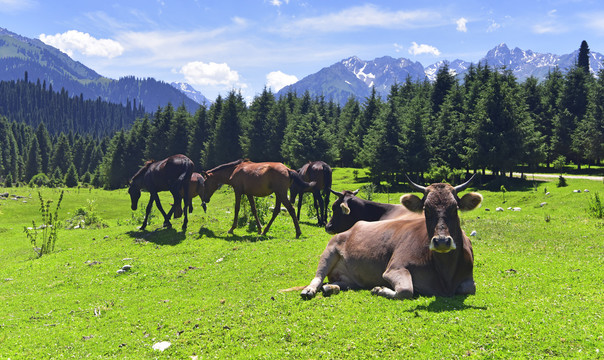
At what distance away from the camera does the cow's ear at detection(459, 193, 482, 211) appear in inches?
286

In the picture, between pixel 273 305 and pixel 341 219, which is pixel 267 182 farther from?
pixel 273 305

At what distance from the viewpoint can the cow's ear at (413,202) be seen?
310 inches

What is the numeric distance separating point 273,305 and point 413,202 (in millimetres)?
3551

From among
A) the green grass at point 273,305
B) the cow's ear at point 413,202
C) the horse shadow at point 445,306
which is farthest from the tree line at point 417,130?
the horse shadow at point 445,306

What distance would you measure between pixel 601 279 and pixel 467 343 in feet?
18.4

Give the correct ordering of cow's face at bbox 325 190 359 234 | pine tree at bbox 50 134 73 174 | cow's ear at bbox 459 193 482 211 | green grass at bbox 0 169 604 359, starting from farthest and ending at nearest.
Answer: pine tree at bbox 50 134 73 174
cow's face at bbox 325 190 359 234
cow's ear at bbox 459 193 482 211
green grass at bbox 0 169 604 359

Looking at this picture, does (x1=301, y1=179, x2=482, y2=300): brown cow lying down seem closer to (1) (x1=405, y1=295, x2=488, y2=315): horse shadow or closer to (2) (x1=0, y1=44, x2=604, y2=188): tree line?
(1) (x1=405, y1=295, x2=488, y2=315): horse shadow

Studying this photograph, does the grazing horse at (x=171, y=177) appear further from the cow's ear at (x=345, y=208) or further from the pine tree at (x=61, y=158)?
the pine tree at (x=61, y=158)

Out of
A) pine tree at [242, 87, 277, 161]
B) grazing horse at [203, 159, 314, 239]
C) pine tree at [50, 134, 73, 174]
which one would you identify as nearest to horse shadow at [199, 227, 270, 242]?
grazing horse at [203, 159, 314, 239]

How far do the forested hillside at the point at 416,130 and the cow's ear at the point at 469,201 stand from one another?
3975 centimetres

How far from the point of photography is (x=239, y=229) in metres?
19.8

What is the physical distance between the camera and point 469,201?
290 inches

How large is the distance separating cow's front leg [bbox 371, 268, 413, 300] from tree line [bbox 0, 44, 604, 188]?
40.2 m

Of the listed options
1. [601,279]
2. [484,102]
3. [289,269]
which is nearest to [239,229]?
[289,269]
